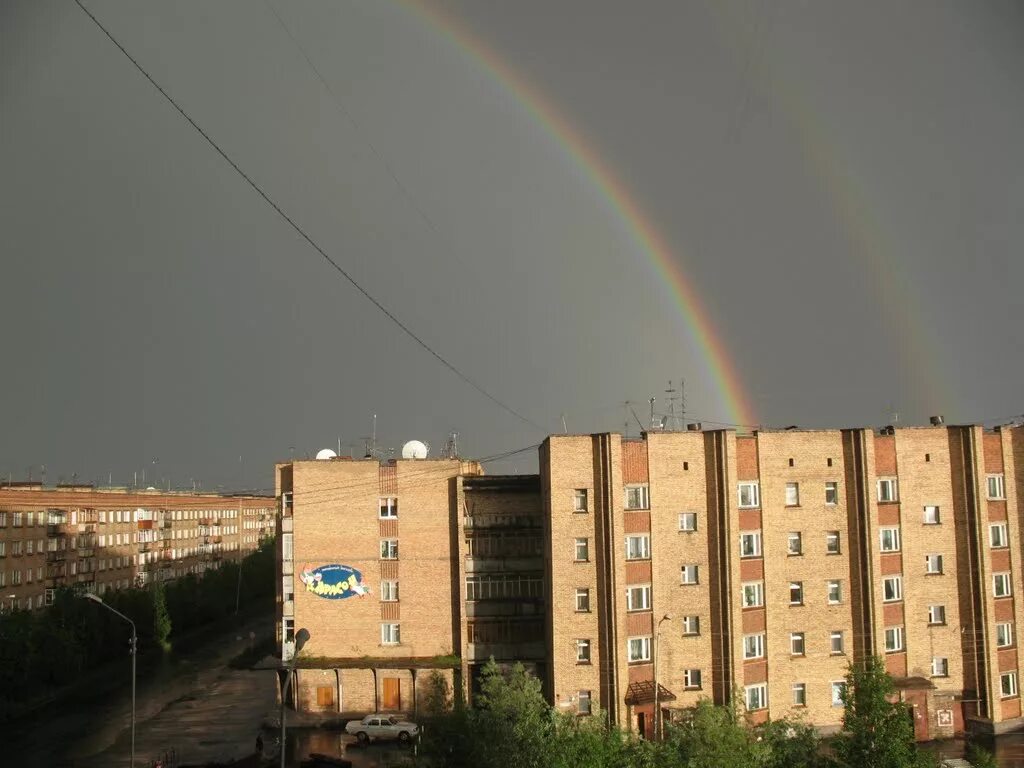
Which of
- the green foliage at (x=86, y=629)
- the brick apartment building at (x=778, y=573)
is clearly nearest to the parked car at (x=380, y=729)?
the brick apartment building at (x=778, y=573)

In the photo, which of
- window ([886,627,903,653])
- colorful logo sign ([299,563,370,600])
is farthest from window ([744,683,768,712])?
colorful logo sign ([299,563,370,600])

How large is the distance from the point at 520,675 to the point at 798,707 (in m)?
12.9

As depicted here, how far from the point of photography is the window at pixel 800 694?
3497 centimetres

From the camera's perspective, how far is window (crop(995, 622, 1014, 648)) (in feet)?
121

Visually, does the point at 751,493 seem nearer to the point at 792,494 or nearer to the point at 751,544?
the point at 792,494

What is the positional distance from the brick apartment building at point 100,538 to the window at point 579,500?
48.5 meters

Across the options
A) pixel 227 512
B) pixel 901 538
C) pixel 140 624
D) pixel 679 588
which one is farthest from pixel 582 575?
pixel 227 512

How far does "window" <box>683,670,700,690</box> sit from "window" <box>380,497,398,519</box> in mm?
14639

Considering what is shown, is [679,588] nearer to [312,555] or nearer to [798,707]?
[798,707]

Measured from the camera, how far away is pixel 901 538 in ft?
120

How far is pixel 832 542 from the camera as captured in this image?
119ft

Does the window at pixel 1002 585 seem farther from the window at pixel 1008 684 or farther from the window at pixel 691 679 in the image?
the window at pixel 691 679

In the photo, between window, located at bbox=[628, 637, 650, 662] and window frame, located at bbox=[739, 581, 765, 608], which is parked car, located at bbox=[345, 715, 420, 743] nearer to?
window, located at bbox=[628, 637, 650, 662]

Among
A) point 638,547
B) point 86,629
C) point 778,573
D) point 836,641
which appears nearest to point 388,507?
point 638,547
